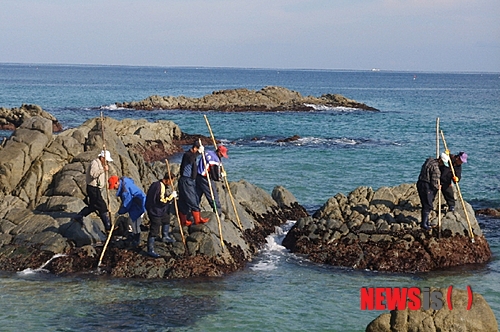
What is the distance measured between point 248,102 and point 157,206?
64.8 metres

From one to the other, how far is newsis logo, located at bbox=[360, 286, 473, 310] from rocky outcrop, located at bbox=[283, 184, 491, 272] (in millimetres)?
1920

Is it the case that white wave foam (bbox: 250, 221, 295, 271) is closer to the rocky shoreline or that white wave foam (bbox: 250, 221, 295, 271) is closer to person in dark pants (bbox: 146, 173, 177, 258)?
the rocky shoreline

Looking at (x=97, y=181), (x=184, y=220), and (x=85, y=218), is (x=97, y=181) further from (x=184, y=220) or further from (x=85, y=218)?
(x=184, y=220)

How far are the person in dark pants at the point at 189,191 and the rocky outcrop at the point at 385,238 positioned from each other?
129 inches

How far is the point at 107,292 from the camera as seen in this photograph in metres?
15.1

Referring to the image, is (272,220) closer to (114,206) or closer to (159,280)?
(114,206)

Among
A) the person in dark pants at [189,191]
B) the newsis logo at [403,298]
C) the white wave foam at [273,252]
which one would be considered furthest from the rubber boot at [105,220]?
the newsis logo at [403,298]

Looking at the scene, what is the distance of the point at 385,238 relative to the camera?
18.2m

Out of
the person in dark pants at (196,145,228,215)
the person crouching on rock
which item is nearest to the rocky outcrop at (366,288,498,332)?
the person in dark pants at (196,145,228,215)

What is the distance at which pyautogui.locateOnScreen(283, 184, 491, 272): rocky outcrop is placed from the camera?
1752cm

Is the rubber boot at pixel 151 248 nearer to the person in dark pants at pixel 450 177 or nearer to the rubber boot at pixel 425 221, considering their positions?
the rubber boot at pixel 425 221

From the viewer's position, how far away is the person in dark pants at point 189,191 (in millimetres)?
17188

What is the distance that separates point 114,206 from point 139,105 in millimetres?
59537

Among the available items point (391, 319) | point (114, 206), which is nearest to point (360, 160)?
point (114, 206)
